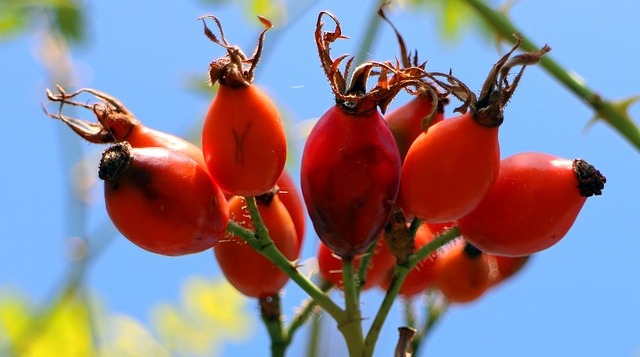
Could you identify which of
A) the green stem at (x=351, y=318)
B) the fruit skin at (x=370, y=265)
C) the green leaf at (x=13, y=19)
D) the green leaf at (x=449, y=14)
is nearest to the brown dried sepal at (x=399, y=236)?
the green stem at (x=351, y=318)

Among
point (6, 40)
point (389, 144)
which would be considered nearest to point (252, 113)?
point (389, 144)

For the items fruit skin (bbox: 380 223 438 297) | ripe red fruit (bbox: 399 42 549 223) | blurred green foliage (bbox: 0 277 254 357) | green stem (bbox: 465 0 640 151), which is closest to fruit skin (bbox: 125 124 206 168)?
ripe red fruit (bbox: 399 42 549 223)

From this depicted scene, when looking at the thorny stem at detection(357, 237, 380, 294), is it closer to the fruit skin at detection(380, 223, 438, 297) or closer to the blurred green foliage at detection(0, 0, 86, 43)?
the fruit skin at detection(380, 223, 438, 297)

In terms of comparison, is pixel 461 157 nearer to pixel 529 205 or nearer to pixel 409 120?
pixel 529 205

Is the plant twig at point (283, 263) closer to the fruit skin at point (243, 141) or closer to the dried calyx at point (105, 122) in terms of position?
the fruit skin at point (243, 141)

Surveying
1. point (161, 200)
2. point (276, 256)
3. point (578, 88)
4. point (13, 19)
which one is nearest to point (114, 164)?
point (161, 200)

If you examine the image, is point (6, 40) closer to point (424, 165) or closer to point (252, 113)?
point (252, 113)
